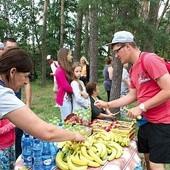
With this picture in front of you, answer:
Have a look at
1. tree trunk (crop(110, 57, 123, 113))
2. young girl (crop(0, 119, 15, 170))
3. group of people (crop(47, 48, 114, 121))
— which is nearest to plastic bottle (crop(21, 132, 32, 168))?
young girl (crop(0, 119, 15, 170))

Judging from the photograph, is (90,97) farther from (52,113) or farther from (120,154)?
(52,113)

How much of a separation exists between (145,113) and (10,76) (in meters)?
1.74

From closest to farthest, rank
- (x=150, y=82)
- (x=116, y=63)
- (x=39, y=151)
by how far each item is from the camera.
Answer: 1. (x=39, y=151)
2. (x=150, y=82)
3. (x=116, y=63)

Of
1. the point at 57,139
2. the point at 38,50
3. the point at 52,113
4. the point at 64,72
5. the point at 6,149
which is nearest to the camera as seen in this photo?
the point at 57,139

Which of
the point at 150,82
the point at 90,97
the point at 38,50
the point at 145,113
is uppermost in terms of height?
the point at 150,82

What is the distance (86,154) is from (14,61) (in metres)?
1.24

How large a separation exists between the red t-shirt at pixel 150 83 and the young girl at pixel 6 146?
54.3 inches

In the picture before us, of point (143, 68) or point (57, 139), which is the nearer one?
point (57, 139)

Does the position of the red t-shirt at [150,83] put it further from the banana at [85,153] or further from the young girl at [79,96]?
the young girl at [79,96]

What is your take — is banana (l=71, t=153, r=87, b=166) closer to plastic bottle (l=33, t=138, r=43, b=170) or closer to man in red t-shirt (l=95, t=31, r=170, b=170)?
plastic bottle (l=33, t=138, r=43, b=170)

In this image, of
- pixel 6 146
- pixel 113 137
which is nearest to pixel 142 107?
pixel 113 137

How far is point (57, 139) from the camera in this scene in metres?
2.25

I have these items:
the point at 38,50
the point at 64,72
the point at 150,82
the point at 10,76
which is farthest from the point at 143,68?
the point at 38,50

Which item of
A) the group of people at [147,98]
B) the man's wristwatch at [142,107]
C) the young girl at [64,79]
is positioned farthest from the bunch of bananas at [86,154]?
the young girl at [64,79]
